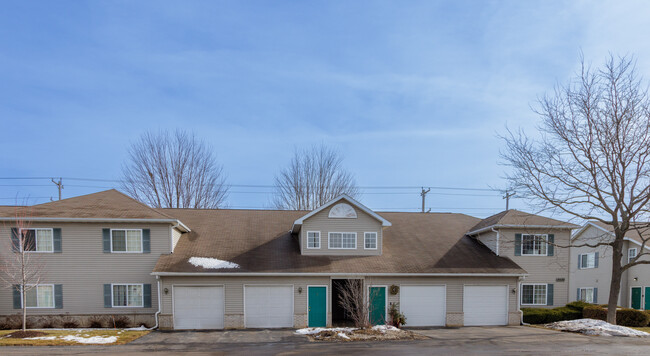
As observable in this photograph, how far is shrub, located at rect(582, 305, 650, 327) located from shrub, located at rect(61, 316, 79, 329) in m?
25.8

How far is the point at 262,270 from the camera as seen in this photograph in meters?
20.2

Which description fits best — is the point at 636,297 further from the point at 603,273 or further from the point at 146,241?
the point at 146,241

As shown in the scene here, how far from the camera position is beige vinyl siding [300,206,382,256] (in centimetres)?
2220

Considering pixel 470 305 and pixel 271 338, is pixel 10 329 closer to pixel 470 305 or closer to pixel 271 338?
pixel 271 338

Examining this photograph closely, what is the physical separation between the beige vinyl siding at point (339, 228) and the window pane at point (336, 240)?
8.8 inches

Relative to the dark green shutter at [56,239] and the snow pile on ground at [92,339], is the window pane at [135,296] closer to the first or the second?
the snow pile on ground at [92,339]

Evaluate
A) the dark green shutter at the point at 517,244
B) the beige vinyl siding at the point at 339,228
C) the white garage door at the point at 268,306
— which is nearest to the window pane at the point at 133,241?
the white garage door at the point at 268,306

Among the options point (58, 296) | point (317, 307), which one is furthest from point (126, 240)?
point (317, 307)

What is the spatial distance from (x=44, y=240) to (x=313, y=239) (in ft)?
43.0

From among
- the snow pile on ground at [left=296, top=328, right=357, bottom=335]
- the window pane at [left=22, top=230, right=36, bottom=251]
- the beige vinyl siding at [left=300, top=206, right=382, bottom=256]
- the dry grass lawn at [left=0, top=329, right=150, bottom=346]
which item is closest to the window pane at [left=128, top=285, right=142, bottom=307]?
the dry grass lawn at [left=0, top=329, right=150, bottom=346]

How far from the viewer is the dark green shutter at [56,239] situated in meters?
20.4

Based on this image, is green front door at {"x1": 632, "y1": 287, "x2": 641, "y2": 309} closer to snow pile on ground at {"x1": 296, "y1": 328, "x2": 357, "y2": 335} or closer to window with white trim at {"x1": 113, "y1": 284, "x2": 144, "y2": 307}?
snow pile on ground at {"x1": 296, "y1": 328, "x2": 357, "y2": 335}

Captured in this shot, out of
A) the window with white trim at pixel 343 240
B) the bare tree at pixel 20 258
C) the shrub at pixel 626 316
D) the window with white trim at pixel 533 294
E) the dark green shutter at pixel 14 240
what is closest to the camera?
the bare tree at pixel 20 258

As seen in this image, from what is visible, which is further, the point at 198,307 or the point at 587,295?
the point at 587,295
